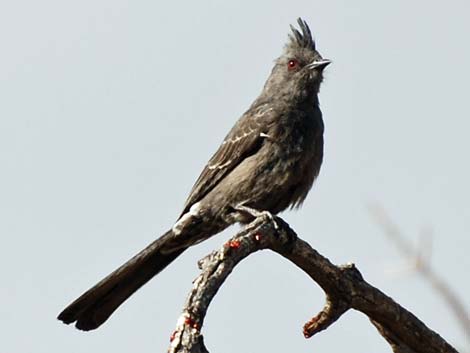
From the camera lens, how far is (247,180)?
6977 mm

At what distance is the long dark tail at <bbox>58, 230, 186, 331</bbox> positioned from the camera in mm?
5805

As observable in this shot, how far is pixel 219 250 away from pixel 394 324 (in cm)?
112

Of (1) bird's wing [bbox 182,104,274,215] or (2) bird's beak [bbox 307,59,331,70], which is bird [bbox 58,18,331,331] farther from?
(2) bird's beak [bbox 307,59,331,70]

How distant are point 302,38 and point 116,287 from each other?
324 centimetres

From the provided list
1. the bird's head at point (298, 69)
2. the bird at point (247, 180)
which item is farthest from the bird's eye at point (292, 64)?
the bird at point (247, 180)

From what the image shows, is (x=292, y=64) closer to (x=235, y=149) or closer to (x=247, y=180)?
(x=235, y=149)

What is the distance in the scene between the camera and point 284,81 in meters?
8.15

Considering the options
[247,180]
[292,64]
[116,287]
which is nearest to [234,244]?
[116,287]

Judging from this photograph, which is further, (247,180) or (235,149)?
(235,149)

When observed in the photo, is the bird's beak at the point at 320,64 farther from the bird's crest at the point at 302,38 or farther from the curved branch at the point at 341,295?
the curved branch at the point at 341,295

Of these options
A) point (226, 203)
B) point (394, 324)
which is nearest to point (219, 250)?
point (394, 324)

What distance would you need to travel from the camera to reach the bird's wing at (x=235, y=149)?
286 inches

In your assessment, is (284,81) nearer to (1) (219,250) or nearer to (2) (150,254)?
(2) (150,254)

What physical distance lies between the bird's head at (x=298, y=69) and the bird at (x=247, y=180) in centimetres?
16
